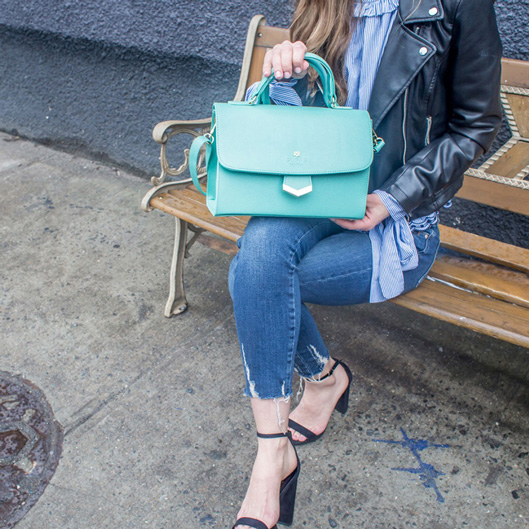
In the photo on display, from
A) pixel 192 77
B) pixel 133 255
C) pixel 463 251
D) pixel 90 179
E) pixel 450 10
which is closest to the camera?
pixel 450 10

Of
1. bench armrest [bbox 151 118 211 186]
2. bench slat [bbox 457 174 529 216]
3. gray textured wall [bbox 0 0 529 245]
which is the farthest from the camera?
gray textured wall [bbox 0 0 529 245]

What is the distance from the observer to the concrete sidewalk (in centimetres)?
169

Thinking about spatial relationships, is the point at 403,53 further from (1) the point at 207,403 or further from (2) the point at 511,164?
(1) the point at 207,403

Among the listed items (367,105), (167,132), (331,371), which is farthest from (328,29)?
(331,371)

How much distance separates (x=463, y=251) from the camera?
1991mm

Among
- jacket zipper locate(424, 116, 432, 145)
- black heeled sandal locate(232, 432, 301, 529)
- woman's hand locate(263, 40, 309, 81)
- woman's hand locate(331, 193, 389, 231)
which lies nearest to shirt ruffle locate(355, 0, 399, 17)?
woman's hand locate(263, 40, 309, 81)

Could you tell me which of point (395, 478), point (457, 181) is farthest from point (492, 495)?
point (457, 181)

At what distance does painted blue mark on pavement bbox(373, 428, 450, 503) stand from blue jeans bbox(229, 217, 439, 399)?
56 centimetres

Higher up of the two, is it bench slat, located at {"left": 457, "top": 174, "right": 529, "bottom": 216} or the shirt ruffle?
the shirt ruffle

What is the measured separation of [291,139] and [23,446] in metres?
1.38

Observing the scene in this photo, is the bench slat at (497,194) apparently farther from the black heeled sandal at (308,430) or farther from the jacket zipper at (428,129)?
the black heeled sandal at (308,430)

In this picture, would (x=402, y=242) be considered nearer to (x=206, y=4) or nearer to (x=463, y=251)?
(x=463, y=251)

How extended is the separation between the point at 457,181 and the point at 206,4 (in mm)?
2009

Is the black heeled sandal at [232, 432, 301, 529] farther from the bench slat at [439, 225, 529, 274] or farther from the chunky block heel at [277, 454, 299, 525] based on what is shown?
the bench slat at [439, 225, 529, 274]
